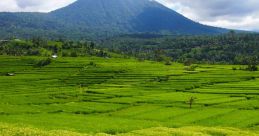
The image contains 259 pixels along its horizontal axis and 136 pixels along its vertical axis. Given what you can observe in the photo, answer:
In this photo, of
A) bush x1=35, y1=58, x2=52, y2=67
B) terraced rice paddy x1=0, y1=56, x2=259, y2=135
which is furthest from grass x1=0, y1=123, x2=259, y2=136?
bush x1=35, y1=58, x2=52, y2=67

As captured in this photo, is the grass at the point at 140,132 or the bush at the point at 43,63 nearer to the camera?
the grass at the point at 140,132

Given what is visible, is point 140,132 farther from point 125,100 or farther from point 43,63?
point 43,63

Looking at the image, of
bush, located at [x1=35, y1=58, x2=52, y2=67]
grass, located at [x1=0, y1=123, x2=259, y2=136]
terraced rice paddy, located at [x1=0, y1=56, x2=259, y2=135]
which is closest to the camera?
grass, located at [x1=0, y1=123, x2=259, y2=136]

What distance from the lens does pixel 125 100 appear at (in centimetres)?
7888

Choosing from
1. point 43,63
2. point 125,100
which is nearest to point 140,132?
point 125,100

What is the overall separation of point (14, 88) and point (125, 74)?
121 feet

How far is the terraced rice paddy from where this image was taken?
180 ft

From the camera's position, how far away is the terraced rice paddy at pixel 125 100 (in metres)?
54.8

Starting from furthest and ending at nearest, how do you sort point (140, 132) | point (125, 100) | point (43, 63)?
point (43, 63), point (125, 100), point (140, 132)

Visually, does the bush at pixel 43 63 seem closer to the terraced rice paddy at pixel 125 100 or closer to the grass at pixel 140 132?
the terraced rice paddy at pixel 125 100

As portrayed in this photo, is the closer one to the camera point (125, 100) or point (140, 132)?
point (140, 132)

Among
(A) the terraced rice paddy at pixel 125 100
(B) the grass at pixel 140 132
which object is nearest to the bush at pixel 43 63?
(A) the terraced rice paddy at pixel 125 100

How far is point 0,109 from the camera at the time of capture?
2527 inches

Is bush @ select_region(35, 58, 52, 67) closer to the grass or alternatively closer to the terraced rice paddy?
the terraced rice paddy
